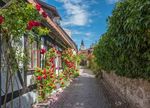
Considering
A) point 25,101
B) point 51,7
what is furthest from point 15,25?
point 51,7

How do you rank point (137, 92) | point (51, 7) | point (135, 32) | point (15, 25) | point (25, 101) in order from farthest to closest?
point (51, 7) < point (25, 101) < point (137, 92) < point (135, 32) < point (15, 25)

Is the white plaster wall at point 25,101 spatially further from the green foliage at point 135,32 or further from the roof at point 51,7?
the roof at point 51,7

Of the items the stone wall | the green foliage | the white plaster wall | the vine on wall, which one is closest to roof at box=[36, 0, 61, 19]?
the white plaster wall

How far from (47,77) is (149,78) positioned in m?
5.12

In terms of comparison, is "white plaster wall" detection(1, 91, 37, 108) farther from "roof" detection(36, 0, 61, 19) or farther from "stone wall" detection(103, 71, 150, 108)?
"roof" detection(36, 0, 61, 19)

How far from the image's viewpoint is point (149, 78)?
6.52 m

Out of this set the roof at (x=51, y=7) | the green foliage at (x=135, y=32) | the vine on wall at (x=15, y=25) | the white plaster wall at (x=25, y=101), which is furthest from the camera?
the roof at (x=51, y=7)

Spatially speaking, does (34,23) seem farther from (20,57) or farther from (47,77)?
(47,77)

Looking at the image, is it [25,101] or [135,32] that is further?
[25,101]

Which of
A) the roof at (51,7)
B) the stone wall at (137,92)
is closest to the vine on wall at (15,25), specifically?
the stone wall at (137,92)

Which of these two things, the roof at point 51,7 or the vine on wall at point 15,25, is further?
the roof at point 51,7

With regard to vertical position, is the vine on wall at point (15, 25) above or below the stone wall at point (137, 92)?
above

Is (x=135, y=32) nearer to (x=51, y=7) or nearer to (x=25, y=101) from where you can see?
(x=25, y=101)

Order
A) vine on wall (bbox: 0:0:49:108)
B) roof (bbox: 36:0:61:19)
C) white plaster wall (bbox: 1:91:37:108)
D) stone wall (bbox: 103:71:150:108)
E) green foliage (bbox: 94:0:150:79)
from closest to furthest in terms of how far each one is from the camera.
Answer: green foliage (bbox: 94:0:150:79) → vine on wall (bbox: 0:0:49:108) → stone wall (bbox: 103:71:150:108) → white plaster wall (bbox: 1:91:37:108) → roof (bbox: 36:0:61:19)
